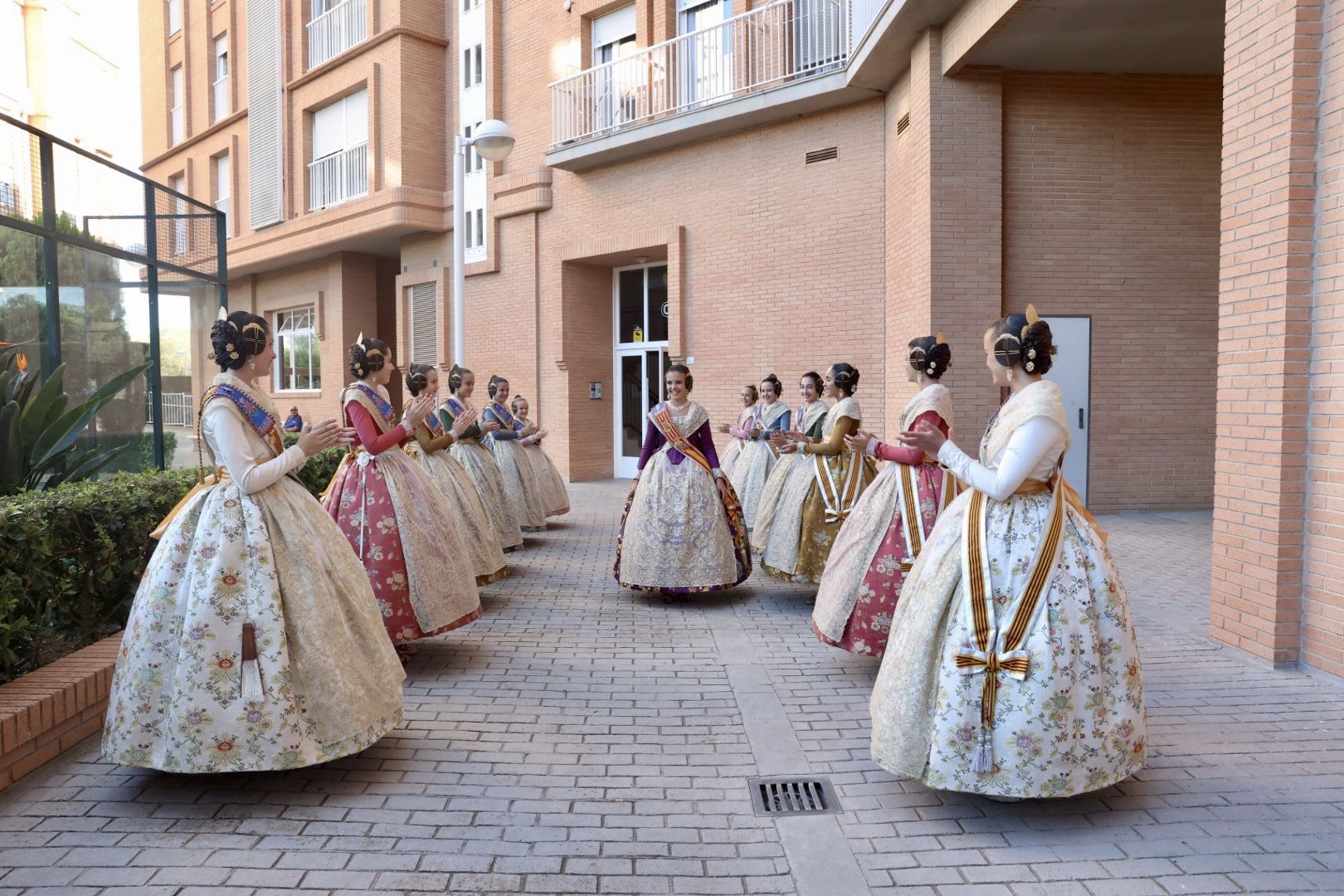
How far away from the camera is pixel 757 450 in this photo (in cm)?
1043

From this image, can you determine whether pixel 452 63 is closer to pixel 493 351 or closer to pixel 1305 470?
pixel 493 351

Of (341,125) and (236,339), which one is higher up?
(341,125)

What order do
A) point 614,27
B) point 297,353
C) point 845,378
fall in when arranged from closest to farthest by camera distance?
point 845,378 → point 614,27 → point 297,353

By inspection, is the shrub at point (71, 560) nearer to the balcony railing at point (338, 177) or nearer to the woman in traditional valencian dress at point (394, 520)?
the woman in traditional valencian dress at point (394, 520)

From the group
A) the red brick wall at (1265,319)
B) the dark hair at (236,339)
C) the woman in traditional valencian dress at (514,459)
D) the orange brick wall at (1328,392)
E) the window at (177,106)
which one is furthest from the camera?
the window at (177,106)

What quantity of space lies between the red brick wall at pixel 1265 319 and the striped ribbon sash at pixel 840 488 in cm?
241

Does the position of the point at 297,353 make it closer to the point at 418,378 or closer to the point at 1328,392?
the point at 418,378

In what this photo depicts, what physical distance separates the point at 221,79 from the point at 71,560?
25.0 metres

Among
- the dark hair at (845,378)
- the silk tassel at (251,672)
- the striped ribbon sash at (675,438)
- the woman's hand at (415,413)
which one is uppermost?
the dark hair at (845,378)

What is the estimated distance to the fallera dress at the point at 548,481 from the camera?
36.0 ft

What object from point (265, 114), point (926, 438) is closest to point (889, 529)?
point (926, 438)

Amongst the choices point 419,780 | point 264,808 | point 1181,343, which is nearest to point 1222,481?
point 419,780

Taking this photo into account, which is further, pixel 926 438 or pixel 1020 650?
pixel 926 438

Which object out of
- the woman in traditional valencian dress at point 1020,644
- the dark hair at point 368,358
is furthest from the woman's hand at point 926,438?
the dark hair at point 368,358
